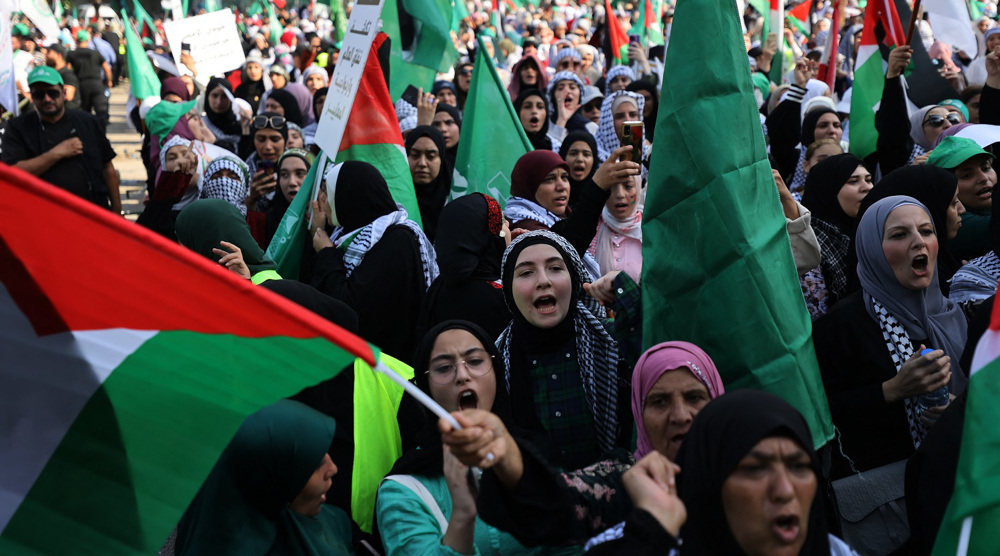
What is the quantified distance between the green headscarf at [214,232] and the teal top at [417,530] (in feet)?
5.93

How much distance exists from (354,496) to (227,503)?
735mm

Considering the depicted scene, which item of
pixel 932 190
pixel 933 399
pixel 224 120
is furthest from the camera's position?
pixel 224 120

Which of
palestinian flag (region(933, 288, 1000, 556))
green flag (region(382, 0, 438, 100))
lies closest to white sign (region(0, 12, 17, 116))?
green flag (region(382, 0, 438, 100))

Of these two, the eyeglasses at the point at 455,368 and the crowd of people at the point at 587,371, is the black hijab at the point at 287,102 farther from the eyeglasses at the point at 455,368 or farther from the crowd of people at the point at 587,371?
the eyeglasses at the point at 455,368

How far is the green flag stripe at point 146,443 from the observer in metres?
1.98

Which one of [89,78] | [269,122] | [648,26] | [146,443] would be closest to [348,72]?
[269,122]

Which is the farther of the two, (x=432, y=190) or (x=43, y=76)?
(x=43, y=76)

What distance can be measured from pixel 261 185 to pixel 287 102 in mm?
2844

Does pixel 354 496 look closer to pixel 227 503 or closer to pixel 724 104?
pixel 227 503

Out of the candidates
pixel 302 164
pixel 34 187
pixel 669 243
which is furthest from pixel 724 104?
pixel 302 164

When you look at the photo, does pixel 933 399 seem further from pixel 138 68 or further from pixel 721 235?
pixel 138 68

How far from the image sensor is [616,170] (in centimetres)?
361

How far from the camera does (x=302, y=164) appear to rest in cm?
581

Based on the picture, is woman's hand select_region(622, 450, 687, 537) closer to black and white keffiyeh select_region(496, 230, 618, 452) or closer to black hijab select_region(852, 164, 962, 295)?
black and white keffiyeh select_region(496, 230, 618, 452)
